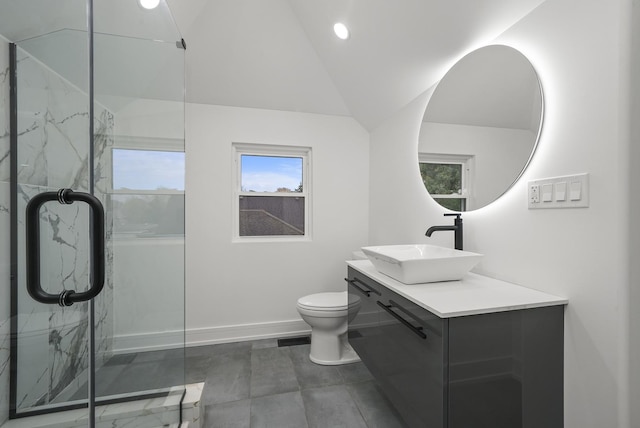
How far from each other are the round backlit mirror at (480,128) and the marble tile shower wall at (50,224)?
1762 millimetres

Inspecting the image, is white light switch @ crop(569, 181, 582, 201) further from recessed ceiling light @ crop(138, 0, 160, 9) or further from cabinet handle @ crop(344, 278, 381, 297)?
recessed ceiling light @ crop(138, 0, 160, 9)

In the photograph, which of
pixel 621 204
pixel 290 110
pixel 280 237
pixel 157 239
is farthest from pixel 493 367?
pixel 290 110

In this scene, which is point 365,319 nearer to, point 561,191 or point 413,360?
point 413,360

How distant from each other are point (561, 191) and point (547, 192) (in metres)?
0.06

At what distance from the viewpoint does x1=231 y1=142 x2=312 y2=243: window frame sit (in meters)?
2.64

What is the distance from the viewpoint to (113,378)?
4.00ft

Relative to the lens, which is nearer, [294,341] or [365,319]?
[365,319]

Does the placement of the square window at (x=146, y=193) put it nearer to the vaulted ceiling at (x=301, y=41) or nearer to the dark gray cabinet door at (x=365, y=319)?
the vaulted ceiling at (x=301, y=41)

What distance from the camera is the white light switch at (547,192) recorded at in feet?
3.70

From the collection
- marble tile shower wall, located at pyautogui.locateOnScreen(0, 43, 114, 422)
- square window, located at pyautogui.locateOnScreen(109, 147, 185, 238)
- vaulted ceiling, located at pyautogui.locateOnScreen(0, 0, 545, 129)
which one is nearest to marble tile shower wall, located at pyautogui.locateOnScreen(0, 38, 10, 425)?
marble tile shower wall, located at pyautogui.locateOnScreen(0, 43, 114, 422)

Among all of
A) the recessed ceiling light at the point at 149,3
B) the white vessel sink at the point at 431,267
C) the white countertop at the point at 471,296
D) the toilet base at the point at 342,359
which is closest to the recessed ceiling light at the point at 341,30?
the recessed ceiling light at the point at 149,3

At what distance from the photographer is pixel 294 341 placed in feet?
8.27

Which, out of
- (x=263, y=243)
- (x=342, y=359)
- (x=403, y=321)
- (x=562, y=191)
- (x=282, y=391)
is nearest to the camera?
(x=562, y=191)

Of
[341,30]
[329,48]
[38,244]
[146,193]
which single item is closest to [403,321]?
[38,244]
